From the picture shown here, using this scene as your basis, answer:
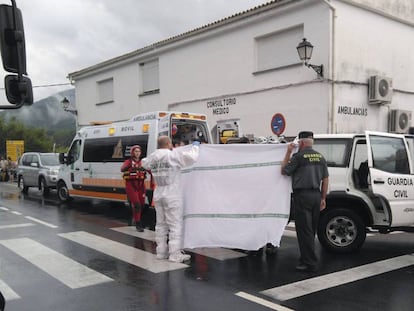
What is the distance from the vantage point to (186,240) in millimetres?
6414

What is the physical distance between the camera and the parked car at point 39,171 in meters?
15.8

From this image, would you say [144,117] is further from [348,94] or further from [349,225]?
[348,94]

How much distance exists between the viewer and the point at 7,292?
16.4 feet

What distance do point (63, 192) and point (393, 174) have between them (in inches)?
407

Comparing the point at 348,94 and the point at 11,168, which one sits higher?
the point at 348,94

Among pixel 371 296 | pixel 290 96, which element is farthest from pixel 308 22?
pixel 371 296

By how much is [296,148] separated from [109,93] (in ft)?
64.8

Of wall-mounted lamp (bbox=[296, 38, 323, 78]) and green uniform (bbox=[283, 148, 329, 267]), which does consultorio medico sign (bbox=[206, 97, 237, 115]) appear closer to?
wall-mounted lamp (bbox=[296, 38, 323, 78])

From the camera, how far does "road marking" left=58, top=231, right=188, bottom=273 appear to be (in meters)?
6.02

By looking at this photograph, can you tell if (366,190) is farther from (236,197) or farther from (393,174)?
(236,197)

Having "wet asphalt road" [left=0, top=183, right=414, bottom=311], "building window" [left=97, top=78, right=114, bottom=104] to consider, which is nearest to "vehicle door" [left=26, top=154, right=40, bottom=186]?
"building window" [left=97, top=78, right=114, bottom=104]

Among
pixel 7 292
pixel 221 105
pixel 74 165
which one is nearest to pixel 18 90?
pixel 7 292

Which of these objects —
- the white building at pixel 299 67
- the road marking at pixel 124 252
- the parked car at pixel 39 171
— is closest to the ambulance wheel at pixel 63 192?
the parked car at pixel 39 171

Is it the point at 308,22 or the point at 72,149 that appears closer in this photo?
the point at 72,149
